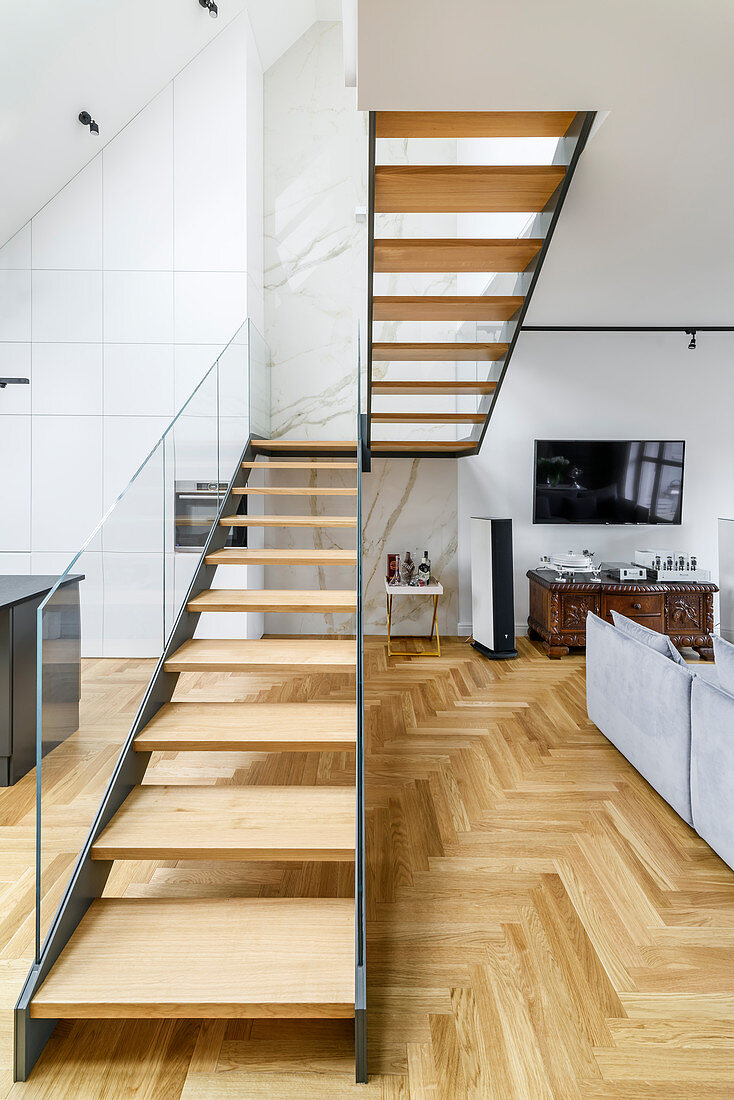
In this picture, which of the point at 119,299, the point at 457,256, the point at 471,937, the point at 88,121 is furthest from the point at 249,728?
the point at 88,121

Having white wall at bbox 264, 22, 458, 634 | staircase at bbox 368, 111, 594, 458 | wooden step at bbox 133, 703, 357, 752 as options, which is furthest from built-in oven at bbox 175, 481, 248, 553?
white wall at bbox 264, 22, 458, 634

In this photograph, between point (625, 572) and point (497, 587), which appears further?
point (625, 572)

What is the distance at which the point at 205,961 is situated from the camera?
5.90ft

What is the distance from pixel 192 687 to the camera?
15.4 feet

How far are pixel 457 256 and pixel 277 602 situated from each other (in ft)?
6.98

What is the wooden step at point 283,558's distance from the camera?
11.2 feet

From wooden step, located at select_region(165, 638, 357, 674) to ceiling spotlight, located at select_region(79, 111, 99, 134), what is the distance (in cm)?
425

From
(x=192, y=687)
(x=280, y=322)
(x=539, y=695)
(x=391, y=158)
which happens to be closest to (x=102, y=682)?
(x=192, y=687)

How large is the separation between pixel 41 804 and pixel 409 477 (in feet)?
16.0

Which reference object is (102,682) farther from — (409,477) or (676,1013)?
(409,477)

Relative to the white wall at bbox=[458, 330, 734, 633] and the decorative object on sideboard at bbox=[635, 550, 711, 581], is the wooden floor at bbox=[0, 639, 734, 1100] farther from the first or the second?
the white wall at bbox=[458, 330, 734, 633]

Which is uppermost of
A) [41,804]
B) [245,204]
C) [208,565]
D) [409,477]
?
[245,204]

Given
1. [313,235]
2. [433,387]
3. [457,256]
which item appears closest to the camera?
[457,256]

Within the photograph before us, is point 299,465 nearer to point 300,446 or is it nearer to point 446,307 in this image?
point 300,446
